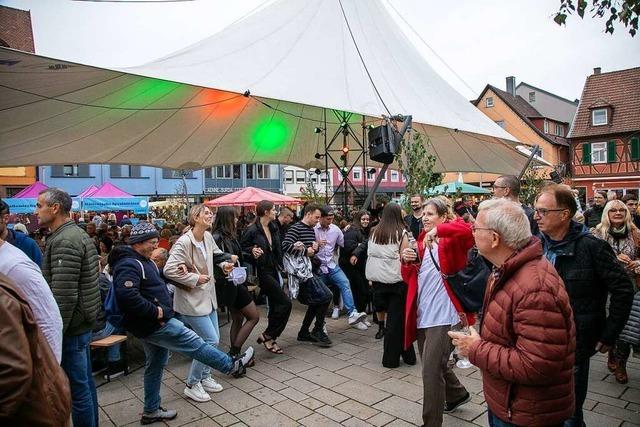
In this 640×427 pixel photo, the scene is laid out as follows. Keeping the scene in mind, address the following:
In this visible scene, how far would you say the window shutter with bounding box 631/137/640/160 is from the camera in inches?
1139

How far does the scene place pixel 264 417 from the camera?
353cm

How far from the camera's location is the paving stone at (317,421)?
339 centimetres

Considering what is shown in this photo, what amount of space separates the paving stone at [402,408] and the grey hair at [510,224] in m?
2.10

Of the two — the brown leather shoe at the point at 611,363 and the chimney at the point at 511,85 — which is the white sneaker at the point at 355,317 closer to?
the brown leather shoe at the point at 611,363

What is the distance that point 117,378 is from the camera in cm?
459

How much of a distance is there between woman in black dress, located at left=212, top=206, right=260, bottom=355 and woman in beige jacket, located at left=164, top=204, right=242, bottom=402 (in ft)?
1.24

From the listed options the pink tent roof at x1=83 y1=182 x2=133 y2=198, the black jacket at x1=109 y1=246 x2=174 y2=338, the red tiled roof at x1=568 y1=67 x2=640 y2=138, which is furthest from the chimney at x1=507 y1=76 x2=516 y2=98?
the black jacket at x1=109 y1=246 x2=174 y2=338

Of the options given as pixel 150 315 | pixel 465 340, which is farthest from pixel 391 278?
pixel 465 340

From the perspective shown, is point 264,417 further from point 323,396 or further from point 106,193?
point 106,193

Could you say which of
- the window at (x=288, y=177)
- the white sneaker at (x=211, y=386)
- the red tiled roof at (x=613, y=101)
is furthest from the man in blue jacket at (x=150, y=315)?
the window at (x=288, y=177)

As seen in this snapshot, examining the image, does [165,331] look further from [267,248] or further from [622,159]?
[622,159]

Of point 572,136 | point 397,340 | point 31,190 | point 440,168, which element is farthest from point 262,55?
point 572,136

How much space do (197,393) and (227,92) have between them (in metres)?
5.03

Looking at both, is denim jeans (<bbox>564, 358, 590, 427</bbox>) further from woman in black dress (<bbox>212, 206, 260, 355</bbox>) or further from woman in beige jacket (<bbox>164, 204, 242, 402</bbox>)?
woman in black dress (<bbox>212, 206, 260, 355</bbox>)
